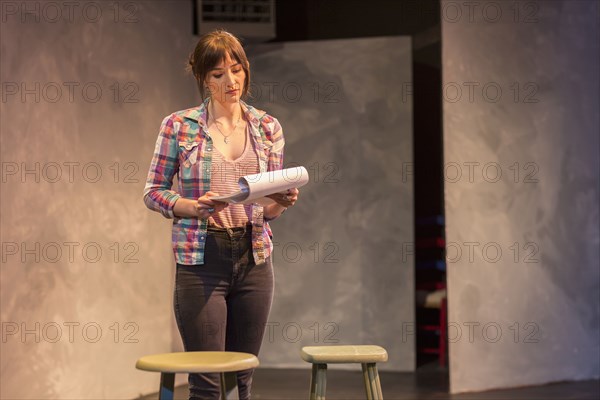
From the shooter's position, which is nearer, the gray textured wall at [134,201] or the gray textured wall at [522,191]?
the gray textured wall at [134,201]

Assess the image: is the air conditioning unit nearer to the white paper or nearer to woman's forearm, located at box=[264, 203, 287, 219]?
woman's forearm, located at box=[264, 203, 287, 219]

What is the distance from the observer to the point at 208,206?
7.39 feet

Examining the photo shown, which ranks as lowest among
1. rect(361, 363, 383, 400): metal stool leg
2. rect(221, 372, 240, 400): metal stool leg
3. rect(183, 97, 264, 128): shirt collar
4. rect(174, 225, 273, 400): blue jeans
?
rect(361, 363, 383, 400): metal stool leg

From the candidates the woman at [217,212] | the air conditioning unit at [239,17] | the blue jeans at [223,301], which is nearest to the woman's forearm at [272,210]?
the woman at [217,212]

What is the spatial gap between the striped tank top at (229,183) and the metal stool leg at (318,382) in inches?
19.1

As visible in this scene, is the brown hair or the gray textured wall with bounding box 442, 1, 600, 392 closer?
the brown hair

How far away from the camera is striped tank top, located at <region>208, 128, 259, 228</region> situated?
92.8 inches

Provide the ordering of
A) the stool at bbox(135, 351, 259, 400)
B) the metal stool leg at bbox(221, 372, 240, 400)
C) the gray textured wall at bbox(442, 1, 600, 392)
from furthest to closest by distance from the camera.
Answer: the gray textured wall at bbox(442, 1, 600, 392) < the metal stool leg at bbox(221, 372, 240, 400) < the stool at bbox(135, 351, 259, 400)

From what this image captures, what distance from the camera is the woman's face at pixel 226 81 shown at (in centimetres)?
238

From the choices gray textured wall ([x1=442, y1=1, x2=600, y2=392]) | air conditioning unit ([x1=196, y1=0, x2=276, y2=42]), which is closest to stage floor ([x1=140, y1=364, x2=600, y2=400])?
gray textured wall ([x1=442, y1=1, x2=600, y2=392])

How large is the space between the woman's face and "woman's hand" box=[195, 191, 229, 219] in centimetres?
32

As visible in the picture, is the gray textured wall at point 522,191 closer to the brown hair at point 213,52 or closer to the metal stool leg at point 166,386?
the brown hair at point 213,52

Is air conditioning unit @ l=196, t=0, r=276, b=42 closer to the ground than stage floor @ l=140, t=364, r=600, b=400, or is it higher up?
higher up

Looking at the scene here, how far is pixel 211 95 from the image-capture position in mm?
2459
